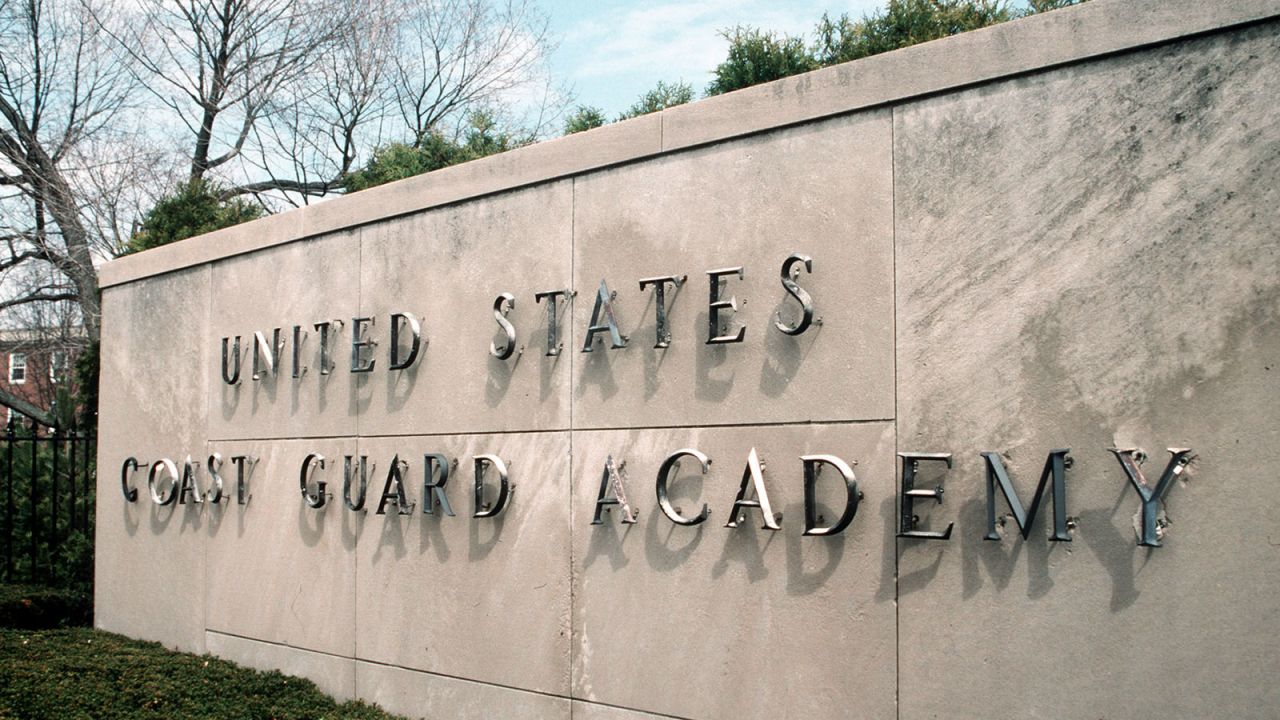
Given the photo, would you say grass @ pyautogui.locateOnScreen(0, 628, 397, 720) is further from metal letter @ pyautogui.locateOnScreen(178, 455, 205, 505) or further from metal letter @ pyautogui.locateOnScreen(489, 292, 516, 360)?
metal letter @ pyautogui.locateOnScreen(489, 292, 516, 360)

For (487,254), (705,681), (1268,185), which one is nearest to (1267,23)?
(1268,185)

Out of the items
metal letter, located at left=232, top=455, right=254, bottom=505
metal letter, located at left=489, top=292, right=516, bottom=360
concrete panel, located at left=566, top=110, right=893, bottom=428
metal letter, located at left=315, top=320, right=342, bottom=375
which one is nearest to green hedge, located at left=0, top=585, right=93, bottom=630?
metal letter, located at left=232, top=455, right=254, bottom=505

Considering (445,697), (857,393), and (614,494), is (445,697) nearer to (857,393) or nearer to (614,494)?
(614,494)

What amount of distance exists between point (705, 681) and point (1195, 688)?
2291 millimetres

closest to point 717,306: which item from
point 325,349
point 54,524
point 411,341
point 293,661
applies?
point 411,341

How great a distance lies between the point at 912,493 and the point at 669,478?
139 cm

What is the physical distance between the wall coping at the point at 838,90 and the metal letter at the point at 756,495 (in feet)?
5.43

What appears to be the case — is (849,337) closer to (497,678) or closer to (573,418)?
(573,418)

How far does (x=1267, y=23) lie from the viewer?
4418mm

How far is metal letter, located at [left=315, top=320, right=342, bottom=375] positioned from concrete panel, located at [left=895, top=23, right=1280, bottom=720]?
4.42 m

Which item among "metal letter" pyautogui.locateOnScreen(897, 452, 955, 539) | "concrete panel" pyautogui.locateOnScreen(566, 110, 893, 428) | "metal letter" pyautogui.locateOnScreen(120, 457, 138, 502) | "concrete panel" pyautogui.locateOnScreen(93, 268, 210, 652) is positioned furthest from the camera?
"metal letter" pyautogui.locateOnScreen(120, 457, 138, 502)

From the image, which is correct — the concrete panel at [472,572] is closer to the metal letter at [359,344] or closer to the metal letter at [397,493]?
the metal letter at [397,493]

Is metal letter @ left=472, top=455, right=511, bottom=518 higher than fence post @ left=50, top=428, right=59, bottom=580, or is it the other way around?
metal letter @ left=472, top=455, right=511, bottom=518

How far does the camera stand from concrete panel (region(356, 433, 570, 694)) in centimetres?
657
